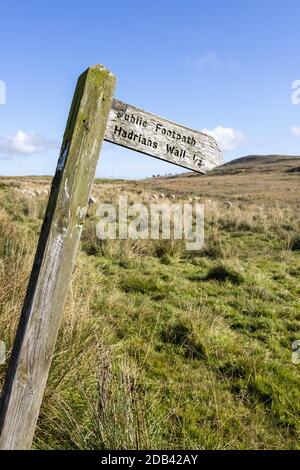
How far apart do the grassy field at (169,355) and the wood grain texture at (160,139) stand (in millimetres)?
1376

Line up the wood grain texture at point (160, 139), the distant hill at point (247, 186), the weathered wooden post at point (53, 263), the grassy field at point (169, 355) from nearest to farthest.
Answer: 1. the weathered wooden post at point (53, 263)
2. the wood grain texture at point (160, 139)
3. the grassy field at point (169, 355)
4. the distant hill at point (247, 186)

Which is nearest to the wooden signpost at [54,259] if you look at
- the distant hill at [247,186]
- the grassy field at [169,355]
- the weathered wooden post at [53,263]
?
the weathered wooden post at [53,263]

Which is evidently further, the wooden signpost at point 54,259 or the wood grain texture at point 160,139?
the wood grain texture at point 160,139

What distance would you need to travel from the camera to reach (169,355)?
14.4ft

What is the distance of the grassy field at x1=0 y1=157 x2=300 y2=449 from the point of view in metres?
2.69

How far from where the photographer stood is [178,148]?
2.60 metres

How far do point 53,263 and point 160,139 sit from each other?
3.30ft

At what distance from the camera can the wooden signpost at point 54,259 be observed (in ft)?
7.09

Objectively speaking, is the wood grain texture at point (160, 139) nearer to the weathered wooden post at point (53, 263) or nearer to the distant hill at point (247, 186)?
the weathered wooden post at point (53, 263)

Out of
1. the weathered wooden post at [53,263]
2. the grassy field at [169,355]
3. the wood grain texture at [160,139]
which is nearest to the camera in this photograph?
the weathered wooden post at [53,263]

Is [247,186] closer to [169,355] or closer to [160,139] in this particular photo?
[169,355]

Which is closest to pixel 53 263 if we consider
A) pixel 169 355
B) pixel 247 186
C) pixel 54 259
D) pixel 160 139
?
pixel 54 259
